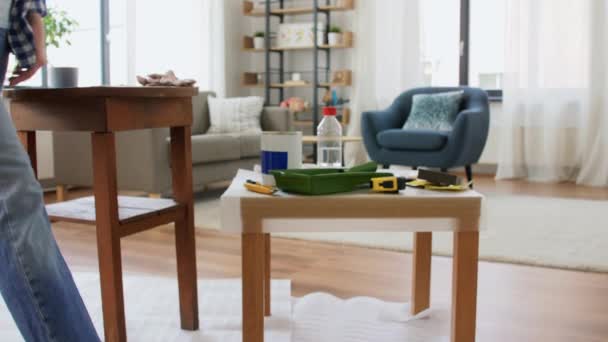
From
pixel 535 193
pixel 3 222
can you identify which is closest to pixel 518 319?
pixel 3 222

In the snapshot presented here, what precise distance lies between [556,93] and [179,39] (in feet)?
10.4

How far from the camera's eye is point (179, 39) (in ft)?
18.6

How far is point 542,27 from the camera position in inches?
201

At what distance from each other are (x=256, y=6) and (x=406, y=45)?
5.53ft

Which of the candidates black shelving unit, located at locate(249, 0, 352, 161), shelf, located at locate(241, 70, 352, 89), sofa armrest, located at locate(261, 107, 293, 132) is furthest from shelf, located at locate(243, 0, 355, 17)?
sofa armrest, located at locate(261, 107, 293, 132)

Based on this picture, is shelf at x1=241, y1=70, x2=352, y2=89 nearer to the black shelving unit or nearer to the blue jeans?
the black shelving unit

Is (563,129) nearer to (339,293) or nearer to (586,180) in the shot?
(586,180)

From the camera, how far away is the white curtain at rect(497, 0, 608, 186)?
16.3 ft

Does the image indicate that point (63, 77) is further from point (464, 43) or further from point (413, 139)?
point (464, 43)

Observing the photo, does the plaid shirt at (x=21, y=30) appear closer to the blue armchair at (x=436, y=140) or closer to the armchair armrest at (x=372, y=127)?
the blue armchair at (x=436, y=140)

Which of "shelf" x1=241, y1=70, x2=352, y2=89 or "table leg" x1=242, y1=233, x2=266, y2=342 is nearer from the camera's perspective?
"table leg" x1=242, y1=233, x2=266, y2=342

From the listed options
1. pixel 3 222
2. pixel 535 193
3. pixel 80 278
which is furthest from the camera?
pixel 535 193

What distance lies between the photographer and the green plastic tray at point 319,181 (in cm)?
118

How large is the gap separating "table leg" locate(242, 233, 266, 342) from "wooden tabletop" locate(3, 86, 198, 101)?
17.7 inches
